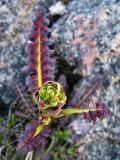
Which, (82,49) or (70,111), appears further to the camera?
(82,49)

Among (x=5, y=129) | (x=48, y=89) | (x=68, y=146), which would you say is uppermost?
(x=48, y=89)

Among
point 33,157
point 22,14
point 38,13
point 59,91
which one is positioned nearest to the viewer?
point 59,91

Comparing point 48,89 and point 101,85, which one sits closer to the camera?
point 48,89

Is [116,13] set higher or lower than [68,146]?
higher

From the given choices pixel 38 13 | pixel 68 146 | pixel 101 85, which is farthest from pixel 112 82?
pixel 38 13

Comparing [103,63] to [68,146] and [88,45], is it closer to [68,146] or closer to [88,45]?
[88,45]

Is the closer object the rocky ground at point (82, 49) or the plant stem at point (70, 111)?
the plant stem at point (70, 111)

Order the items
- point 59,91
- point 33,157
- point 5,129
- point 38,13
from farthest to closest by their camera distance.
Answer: point 5,129 → point 33,157 → point 38,13 → point 59,91

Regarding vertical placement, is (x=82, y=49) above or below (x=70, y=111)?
above
